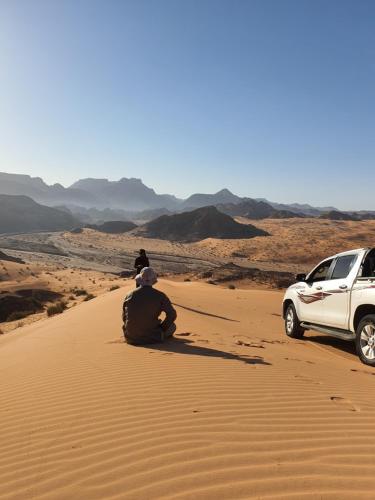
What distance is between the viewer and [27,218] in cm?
13950

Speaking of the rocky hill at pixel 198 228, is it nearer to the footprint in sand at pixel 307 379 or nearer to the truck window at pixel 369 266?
the truck window at pixel 369 266

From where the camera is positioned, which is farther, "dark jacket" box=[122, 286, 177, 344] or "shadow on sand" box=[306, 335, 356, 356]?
"shadow on sand" box=[306, 335, 356, 356]

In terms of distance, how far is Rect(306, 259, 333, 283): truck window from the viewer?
980 centimetres

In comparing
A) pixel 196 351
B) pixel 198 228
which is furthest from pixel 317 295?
pixel 198 228

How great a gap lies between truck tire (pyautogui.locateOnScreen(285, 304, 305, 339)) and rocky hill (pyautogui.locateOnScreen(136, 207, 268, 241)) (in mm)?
76737

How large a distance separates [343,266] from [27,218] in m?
140

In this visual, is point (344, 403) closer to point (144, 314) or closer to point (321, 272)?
point (144, 314)

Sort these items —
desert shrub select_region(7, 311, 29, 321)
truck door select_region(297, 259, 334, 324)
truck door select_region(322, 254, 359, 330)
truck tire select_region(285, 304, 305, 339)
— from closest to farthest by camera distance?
truck door select_region(322, 254, 359, 330) → truck door select_region(297, 259, 334, 324) → truck tire select_region(285, 304, 305, 339) → desert shrub select_region(7, 311, 29, 321)

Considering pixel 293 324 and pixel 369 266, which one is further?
pixel 293 324

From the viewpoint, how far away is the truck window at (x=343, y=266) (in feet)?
28.4

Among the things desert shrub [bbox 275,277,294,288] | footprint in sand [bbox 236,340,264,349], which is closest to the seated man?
footprint in sand [bbox 236,340,264,349]

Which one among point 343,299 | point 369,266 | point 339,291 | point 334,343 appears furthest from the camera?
point 334,343

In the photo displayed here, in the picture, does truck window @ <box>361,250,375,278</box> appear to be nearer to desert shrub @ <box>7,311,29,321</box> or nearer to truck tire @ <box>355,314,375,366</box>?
truck tire @ <box>355,314,375,366</box>

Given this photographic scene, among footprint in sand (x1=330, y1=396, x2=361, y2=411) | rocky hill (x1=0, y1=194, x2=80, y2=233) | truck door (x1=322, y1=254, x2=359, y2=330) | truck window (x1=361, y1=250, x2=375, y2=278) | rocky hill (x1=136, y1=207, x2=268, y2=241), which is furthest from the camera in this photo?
Result: rocky hill (x1=0, y1=194, x2=80, y2=233)
